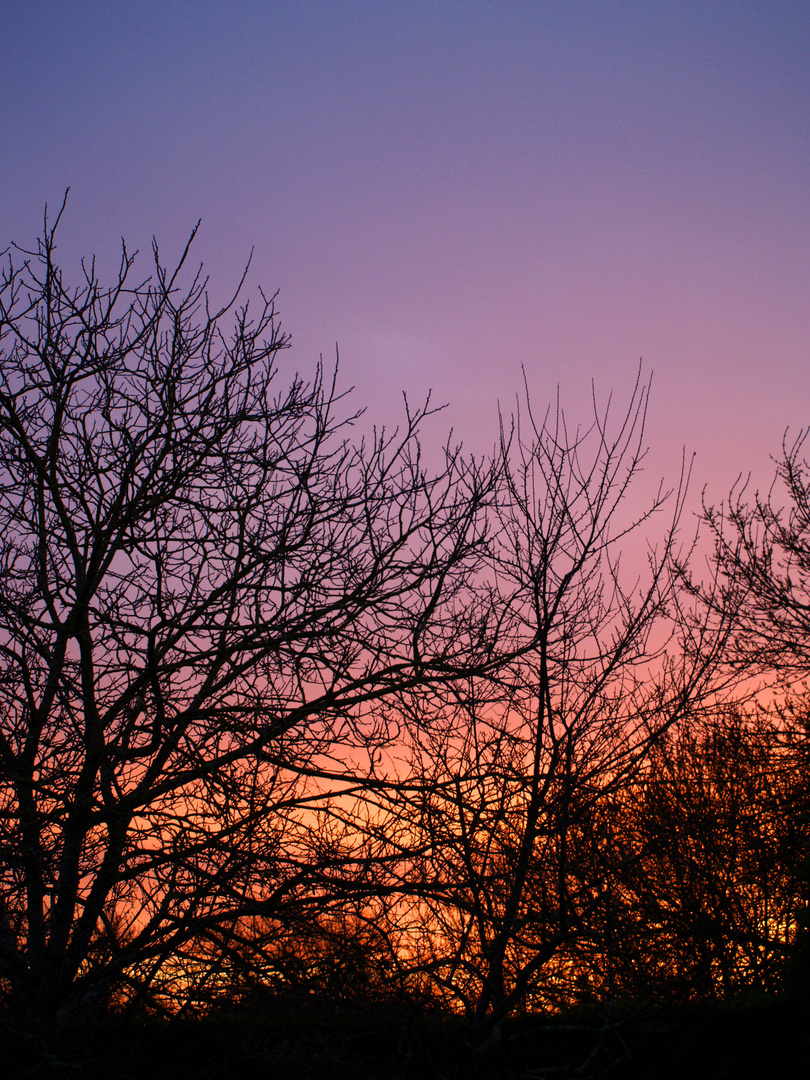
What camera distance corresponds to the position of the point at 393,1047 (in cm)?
634

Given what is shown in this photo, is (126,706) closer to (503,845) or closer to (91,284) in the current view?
(503,845)

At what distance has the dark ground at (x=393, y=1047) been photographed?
496 cm

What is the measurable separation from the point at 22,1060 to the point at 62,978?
48 centimetres

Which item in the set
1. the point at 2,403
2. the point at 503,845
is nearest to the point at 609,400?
the point at 503,845

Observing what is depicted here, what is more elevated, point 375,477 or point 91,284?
point 91,284

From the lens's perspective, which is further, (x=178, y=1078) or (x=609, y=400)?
(x=609, y=400)

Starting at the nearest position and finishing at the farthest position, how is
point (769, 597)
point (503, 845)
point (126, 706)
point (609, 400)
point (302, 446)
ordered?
point (503, 845) → point (126, 706) → point (609, 400) → point (302, 446) → point (769, 597)

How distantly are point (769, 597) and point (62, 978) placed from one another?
9403 mm

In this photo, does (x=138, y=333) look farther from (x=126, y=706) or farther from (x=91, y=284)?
(x=126, y=706)

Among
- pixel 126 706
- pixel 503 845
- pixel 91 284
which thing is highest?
pixel 91 284

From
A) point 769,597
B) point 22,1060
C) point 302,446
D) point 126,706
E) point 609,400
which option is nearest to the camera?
point 22,1060

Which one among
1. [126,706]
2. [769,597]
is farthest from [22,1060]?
[769,597]

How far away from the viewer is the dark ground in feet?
16.3

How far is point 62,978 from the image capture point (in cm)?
546
